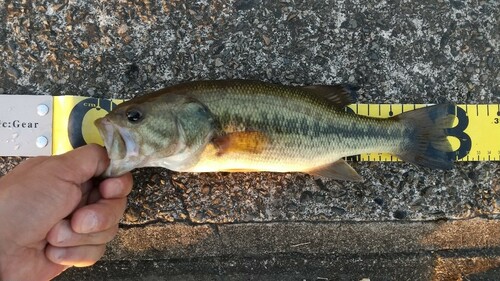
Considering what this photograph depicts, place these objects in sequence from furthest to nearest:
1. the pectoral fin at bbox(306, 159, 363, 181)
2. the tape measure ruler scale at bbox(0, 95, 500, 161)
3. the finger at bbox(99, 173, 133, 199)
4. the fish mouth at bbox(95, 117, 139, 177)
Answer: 1. the tape measure ruler scale at bbox(0, 95, 500, 161)
2. the pectoral fin at bbox(306, 159, 363, 181)
3. the finger at bbox(99, 173, 133, 199)
4. the fish mouth at bbox(95, 117, 139, 177)

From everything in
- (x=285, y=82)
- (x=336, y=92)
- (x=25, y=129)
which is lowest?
(x=25, y=129)

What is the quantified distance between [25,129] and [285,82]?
1741mm

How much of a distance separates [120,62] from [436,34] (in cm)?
222

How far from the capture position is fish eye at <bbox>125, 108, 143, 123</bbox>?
2256 millimetres

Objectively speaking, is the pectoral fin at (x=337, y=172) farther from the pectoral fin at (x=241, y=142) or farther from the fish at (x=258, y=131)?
the pectoral fin at (x=241, y=142)

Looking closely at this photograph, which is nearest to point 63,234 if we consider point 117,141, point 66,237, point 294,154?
point 66,237

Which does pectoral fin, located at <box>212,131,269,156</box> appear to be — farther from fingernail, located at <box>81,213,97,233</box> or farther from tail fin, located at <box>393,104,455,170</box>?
tail fin, located at <box>393,104,455,170</box>

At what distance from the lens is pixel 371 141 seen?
264 centimetres

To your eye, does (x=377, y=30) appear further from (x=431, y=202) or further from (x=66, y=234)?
(x=66, y=234)

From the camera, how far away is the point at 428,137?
2.72 metres

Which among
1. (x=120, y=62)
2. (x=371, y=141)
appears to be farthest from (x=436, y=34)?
(x=120, y=62)

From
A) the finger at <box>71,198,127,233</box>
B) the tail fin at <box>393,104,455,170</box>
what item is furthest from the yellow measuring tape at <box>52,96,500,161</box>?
the finger at <box>71,198,127,233</box>

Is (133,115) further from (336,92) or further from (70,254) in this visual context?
(336,92)

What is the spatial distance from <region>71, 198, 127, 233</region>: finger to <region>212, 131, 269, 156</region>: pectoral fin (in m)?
0.67
